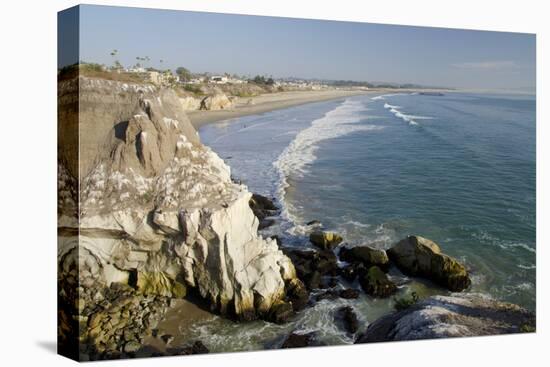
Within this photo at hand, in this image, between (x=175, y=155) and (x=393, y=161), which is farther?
(x=393, y=161)

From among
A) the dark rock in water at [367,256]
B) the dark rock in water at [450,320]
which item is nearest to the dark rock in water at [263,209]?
the dark rock in water at [367,256]

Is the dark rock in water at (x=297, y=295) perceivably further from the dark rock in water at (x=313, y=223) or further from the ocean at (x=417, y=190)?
the dark rock in water at (x=313, y=223)

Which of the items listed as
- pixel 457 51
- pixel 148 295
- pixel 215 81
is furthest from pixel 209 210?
pixel 457 51

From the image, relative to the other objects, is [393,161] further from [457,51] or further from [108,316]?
[108,316]

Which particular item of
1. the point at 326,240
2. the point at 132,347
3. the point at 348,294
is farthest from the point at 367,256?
the point at 132,347

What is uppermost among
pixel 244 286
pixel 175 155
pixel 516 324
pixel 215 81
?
pixel 215 81

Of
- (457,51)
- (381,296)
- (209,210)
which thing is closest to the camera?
(209,210)

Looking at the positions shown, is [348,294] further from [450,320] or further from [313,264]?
[450,320]

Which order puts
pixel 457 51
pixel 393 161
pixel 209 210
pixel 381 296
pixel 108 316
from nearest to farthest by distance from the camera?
1. pixel 108 316
2. pixel 209 210
3. pixel 381 296
4. pixel 457 51
5. pixel 393 161
